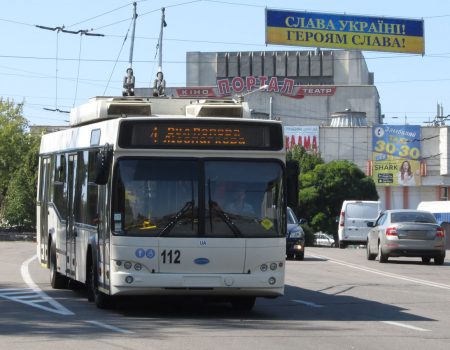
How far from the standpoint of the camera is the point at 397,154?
93.0 m

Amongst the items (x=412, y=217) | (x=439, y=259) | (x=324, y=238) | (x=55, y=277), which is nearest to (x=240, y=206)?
(x=55, y=277)

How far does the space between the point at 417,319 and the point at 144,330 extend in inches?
161

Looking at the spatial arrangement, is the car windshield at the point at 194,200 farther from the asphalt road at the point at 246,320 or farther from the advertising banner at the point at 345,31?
the advertising banner at the point at 345,31

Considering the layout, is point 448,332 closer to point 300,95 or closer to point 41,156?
point 41,156

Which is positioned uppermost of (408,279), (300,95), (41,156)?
(300,95)

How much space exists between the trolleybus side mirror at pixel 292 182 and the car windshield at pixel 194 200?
0.22 m

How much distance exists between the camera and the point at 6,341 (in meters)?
11.8

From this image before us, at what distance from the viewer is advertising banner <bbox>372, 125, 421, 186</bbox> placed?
9244cm

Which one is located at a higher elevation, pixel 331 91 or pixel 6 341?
pixel 331 91

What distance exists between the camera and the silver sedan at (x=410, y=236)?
98.1 feet

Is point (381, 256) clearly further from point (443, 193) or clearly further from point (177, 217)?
point (443, 193)

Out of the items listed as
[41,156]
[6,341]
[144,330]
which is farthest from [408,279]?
[6,341]

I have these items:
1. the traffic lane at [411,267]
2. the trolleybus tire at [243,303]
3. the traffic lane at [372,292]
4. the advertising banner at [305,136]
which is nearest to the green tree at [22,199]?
the traffic lane at [411,267]

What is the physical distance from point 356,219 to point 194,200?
34049 mm
